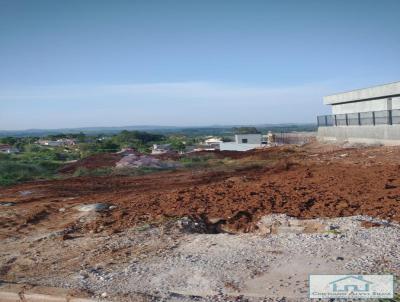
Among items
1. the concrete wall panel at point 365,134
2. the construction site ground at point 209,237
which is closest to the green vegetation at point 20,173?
the construction site ground at point 209,237

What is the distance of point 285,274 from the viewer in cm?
643

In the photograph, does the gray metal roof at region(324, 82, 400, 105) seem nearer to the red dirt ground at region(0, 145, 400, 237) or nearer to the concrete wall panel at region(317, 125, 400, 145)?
the concrete wall panel at region(317, 125, 400, 145)

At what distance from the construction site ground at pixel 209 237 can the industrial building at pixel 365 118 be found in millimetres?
8403

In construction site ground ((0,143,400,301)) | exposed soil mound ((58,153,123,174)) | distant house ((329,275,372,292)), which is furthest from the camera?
exposed soil mound ((58,153,123,174))

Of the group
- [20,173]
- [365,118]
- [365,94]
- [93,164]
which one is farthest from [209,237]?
[365,94]

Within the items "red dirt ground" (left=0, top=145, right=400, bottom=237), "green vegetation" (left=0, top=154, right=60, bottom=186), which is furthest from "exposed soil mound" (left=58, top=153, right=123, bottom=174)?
"red dirt ground" (left=0, top=145, right=400, bottom=237)

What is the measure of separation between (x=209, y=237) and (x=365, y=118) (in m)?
19.2

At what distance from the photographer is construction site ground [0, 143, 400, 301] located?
637cm

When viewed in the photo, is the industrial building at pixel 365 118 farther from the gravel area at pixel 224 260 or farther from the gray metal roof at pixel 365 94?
the gravel area at pixel 224 260

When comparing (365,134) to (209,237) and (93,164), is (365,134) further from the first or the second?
(209,237)

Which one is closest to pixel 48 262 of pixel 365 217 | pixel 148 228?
pixel 148 228

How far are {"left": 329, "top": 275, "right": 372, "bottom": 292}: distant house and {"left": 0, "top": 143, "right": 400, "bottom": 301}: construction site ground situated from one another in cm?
27

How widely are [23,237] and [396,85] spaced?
2106cm

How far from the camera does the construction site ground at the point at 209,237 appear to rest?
637 centimetres
